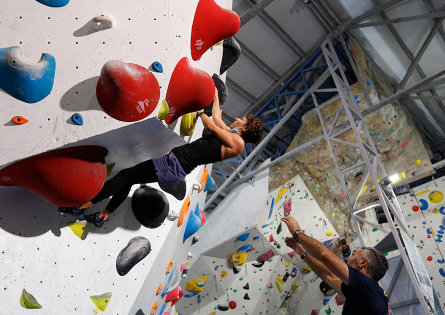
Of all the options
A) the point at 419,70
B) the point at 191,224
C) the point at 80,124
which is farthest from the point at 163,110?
the point at 419,70

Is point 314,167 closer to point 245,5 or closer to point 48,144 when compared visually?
point 245,5

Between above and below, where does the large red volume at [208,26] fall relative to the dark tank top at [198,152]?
above

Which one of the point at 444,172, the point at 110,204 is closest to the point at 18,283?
the point at 110,204

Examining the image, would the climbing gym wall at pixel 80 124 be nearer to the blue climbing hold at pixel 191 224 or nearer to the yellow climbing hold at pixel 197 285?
the blue climbing hold at pixel 191 224

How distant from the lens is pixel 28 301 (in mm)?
1038

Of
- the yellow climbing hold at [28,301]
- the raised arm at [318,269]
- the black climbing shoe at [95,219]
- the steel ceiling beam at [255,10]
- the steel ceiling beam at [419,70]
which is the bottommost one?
the yellow climbing hold at [28,301]

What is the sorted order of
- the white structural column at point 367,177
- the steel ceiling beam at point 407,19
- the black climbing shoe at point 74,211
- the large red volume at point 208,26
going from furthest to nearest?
the steel ceiling beam at point 407,19, the white structural column at point 367,177, the large red volume at point 208,26, the black climbing shoe at point 74,211

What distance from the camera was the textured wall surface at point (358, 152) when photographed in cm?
598

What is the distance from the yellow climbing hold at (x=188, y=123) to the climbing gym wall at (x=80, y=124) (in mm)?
104

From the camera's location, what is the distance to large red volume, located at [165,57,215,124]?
125 cm

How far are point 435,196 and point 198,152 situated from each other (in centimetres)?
648

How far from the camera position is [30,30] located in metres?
1.00

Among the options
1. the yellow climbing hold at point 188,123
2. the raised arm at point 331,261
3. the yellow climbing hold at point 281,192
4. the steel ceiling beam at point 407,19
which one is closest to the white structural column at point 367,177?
the steel ceiling beam at point 407,19

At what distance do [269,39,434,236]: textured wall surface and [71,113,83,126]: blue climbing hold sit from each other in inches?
214
